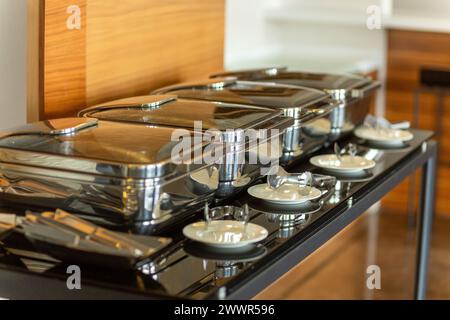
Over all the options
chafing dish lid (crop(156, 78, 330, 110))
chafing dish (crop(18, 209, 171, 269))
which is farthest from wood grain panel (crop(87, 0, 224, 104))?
chafing dish (crop(18, 209, 171, 269))

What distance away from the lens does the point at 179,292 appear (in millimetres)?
1134

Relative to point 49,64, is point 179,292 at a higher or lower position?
lower

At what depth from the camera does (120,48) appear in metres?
1.79

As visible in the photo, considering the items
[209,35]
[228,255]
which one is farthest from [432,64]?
[228,255]

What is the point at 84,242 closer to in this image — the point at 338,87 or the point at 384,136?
the point at 338,87

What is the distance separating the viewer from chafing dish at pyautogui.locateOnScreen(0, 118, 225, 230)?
1.22 metres

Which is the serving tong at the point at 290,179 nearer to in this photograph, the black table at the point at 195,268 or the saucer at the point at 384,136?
the black table at the point at 195,268

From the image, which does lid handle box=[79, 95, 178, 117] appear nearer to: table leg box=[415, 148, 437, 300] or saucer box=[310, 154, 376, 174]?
saucer box=[310, 154, 376, 174]

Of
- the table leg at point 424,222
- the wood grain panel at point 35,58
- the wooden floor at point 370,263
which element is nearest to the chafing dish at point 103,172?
the wood grain panel at point 35,58

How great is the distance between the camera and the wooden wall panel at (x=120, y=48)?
1.59 meters

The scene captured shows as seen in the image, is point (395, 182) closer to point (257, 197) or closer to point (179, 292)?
point (257, 197)

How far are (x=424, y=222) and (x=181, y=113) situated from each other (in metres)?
0.92
